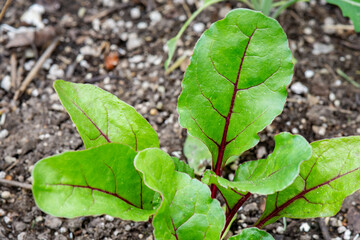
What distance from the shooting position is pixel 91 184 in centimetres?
114

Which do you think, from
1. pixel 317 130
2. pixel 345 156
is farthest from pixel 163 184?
pixel 317 130

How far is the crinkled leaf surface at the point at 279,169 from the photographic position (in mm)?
1068

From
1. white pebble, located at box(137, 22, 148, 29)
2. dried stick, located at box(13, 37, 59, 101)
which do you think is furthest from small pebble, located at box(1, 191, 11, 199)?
white pebble, located at box(137, 22, 148, 29)

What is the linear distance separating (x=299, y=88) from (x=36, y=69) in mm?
1191

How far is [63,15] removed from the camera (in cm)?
211

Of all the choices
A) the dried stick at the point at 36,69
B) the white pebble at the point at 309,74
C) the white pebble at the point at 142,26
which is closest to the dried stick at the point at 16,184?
the dried stick at the point at 36,69

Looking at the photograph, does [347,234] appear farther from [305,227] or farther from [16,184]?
[16,184]

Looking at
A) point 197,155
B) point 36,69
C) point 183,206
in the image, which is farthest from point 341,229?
point 36,69

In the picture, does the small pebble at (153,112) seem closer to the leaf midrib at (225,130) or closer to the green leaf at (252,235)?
the leaf midrib at (225,130)

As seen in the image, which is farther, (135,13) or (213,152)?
(135,13)

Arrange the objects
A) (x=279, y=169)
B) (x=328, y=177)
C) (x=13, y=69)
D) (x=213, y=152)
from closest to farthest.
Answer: (x=279, y=169)
(x=328, y=177)
(x=213, y=152)
(x=13, y=69)

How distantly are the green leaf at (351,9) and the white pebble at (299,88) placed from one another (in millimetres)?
359

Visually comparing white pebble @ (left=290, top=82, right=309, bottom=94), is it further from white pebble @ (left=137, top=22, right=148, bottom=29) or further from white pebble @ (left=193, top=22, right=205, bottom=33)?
white pebble @ (left=137, top=22, right=148, bottom=29)

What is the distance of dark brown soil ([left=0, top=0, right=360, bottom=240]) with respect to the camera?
1.51 meters
